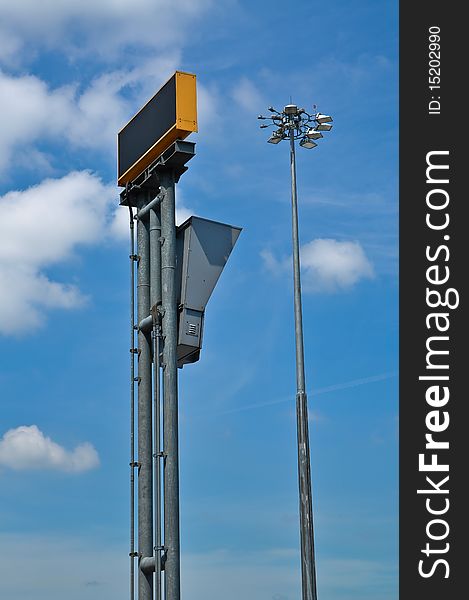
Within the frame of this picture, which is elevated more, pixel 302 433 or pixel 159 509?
pixel 302 433

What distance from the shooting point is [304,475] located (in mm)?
21891

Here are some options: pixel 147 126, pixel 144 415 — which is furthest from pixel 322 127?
pixel 144 415

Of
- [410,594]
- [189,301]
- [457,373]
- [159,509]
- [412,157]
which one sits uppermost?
[412,157]

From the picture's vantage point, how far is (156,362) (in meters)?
19.0

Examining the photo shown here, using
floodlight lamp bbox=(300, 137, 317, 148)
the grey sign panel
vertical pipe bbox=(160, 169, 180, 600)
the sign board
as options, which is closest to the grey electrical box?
vertical pipe bbox=(160, 169, 180, 600)

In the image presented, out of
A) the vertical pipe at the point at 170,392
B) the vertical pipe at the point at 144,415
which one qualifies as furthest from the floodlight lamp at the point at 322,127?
the vertical pipe at the point at 170,392

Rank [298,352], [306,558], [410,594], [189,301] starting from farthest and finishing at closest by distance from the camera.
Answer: [298,352] → [306,558] → [189,301] → [410,594]

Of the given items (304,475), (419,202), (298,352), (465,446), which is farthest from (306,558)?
(419,202)

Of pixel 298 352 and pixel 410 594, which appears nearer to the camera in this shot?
pixel 410 594

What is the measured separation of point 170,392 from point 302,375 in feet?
15.6

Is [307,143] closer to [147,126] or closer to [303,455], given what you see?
[147,126]

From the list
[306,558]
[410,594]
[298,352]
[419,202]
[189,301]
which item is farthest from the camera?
[298,352]

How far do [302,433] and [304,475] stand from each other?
827mm

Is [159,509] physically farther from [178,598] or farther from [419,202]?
[419,202]
